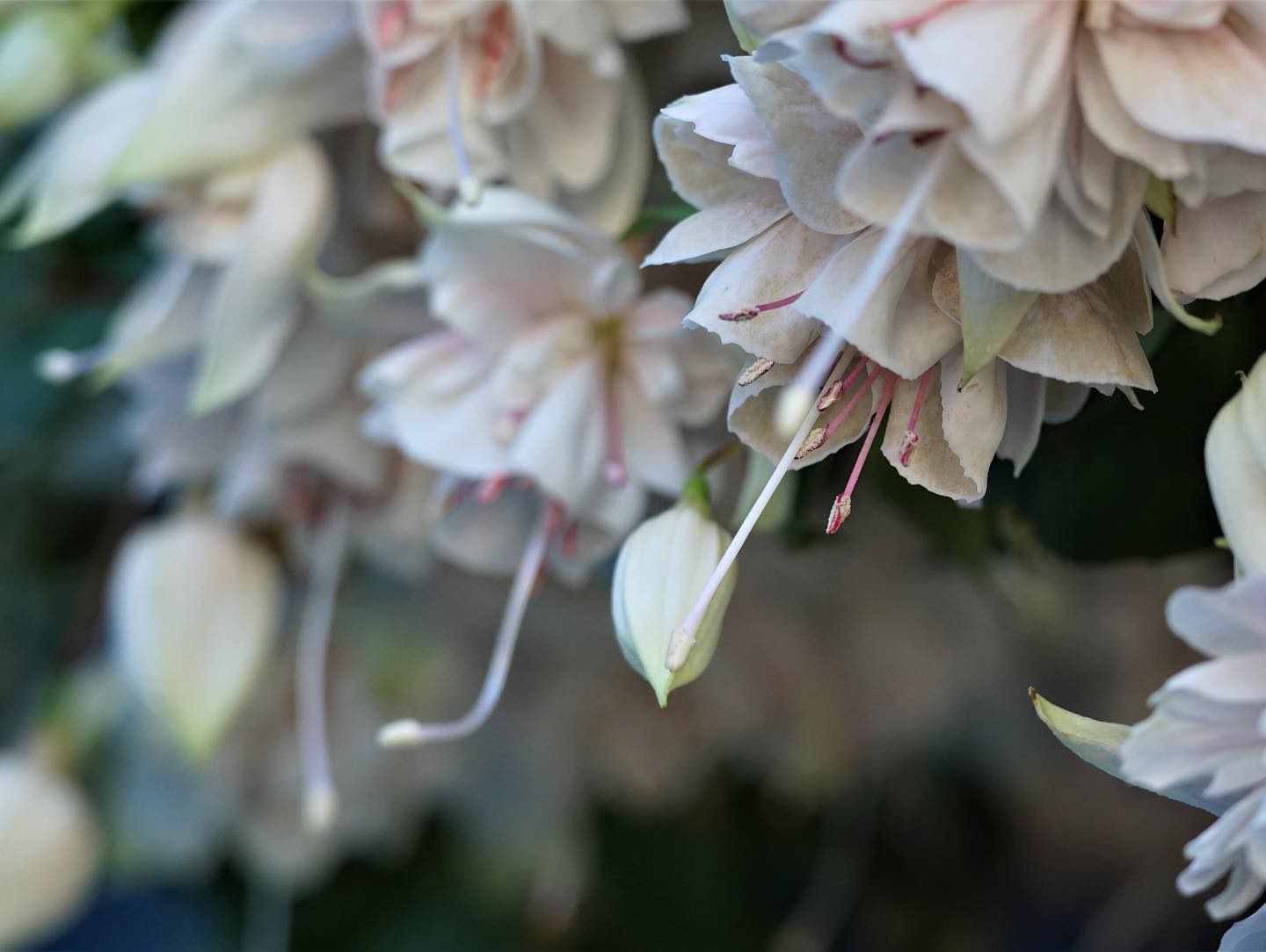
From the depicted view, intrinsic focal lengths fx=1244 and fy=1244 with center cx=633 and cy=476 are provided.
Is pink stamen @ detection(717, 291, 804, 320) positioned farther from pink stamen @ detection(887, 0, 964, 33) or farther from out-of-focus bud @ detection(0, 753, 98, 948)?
out-of-focus bud @ detection(0, 753, 98, 948)

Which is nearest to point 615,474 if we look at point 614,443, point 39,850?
point 614,443

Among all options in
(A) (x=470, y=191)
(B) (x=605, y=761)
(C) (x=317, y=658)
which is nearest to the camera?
(A) (x=470, y=191)

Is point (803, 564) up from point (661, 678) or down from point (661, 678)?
down

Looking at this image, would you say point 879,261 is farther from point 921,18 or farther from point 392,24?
point 392,24

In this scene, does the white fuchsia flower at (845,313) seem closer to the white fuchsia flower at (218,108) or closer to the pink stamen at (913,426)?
the pink stamen at (913,426)

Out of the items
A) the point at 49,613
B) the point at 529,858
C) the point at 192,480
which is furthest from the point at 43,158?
the point at 529,858

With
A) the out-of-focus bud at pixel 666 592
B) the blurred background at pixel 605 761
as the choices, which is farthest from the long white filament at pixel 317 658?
the out-of-focus bud at pixel 666 592

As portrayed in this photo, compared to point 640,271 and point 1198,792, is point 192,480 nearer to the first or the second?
point 640,271
